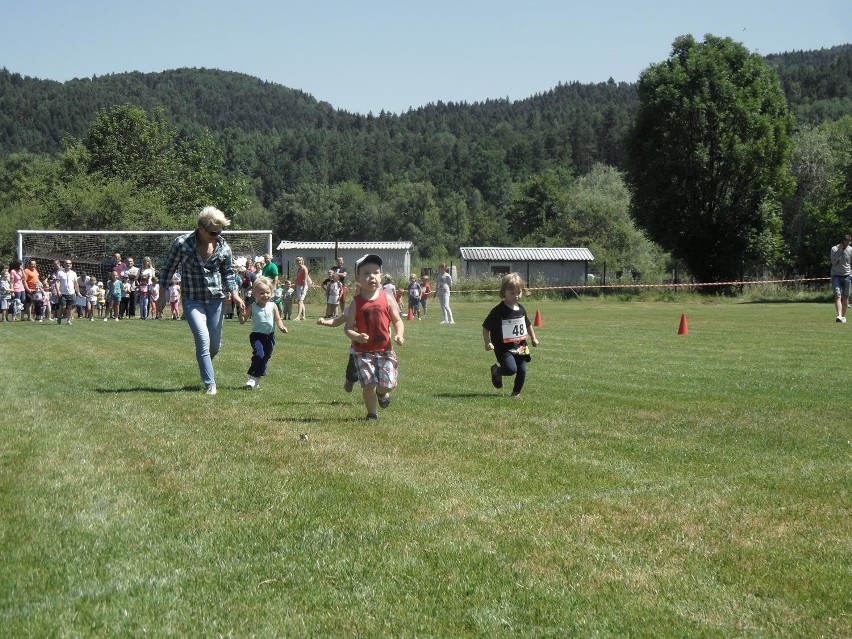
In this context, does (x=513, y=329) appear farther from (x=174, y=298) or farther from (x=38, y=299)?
(x=38, y=299)

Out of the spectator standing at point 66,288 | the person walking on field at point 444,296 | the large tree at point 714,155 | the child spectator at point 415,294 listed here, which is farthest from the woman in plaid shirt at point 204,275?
the large tree at point 714,155

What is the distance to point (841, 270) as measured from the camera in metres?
23.5

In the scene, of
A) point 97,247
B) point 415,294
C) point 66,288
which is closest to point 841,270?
point 415,294

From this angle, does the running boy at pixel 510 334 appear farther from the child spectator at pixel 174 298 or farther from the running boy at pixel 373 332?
the child spectator at pixel 174 298

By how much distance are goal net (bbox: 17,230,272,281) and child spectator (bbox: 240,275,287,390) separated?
2707 centimetres

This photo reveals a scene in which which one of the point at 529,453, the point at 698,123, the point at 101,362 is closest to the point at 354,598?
the point at 529,453

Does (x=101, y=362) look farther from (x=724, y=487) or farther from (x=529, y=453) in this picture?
(x=724, y=487)

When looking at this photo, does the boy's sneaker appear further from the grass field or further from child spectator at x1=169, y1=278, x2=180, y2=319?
child spectator at x1=169, y1=278, x2=180, y2=319

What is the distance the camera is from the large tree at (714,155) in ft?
198

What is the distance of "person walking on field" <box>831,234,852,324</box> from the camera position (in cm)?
2339

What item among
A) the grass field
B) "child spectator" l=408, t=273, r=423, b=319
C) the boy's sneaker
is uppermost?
"child spectator" l=408, t=273, r=423, b=319

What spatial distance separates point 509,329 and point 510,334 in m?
0.06

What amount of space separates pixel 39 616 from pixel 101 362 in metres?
12.7

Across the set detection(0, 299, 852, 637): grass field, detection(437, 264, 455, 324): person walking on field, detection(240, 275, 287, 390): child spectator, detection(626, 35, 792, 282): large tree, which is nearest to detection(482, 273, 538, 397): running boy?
detection(0, 299, 852, 637): grass field
